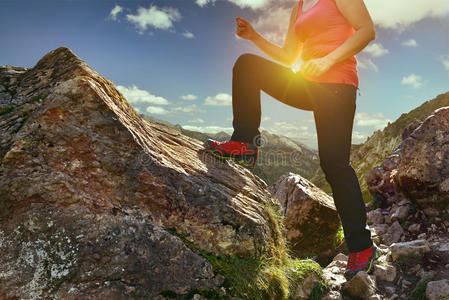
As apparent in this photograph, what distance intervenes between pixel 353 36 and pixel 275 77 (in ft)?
4.54

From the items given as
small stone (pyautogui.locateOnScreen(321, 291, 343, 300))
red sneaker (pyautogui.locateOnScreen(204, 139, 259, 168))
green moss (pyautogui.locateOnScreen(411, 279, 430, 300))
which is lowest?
small stone (pyautogui.locateOnScreen(321, 291, 343, 300))

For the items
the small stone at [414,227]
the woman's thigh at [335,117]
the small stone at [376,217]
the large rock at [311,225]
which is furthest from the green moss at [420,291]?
the small stone at [376,217]

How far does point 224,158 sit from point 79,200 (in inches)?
112

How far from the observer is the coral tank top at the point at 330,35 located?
14.0 feet

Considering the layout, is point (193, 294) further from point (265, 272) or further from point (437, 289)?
point (437, 289)

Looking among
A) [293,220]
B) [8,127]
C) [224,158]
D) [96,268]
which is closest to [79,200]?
[96,268]

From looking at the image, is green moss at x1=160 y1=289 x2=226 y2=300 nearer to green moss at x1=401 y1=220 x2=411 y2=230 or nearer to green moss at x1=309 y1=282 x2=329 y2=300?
green moss at x1=309 y1=282 x2=329 y2=300

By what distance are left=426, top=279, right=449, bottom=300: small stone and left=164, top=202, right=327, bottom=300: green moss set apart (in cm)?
136

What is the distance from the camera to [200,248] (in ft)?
12.5

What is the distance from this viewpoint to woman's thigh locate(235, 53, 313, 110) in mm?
4961

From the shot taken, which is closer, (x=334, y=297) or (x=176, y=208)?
(x=176, y=208)

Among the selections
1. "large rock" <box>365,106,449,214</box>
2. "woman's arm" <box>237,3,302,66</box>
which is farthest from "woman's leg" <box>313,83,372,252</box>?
"large rock" <box>365,106,449,214</box>

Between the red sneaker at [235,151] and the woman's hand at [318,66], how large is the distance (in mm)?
1667

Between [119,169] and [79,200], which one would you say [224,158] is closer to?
[119,169]
